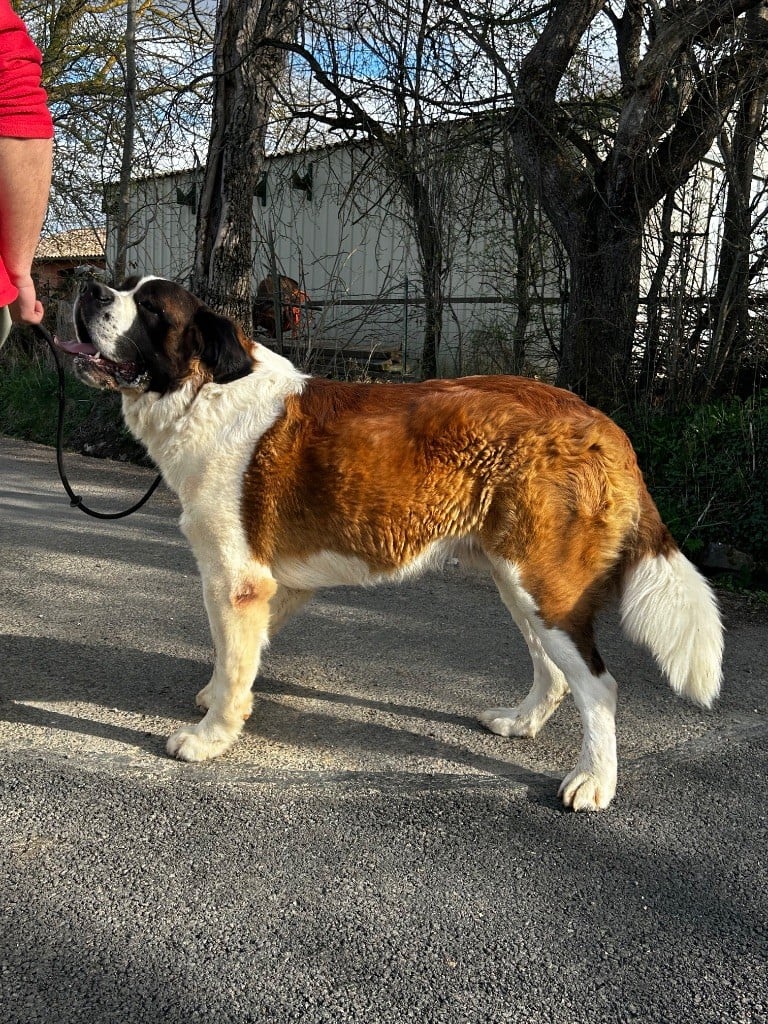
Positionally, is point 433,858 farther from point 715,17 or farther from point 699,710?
point 715,17

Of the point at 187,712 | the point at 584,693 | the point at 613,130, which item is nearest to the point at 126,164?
the point at 613,130

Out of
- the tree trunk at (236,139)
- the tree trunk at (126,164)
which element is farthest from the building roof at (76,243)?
the tree trunk at (236,139)

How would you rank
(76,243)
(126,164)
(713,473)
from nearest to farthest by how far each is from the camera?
(713,473)
(126,164)
(76,243)

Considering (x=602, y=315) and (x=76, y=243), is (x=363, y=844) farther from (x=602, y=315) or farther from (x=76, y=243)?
(x=76, y=243)

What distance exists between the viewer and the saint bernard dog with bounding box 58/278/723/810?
3320 mm

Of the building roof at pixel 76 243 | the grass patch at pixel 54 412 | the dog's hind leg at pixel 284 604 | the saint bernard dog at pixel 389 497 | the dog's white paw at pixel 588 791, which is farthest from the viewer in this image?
the building roof at pixel 76 243

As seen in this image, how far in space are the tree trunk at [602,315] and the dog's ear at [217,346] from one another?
505 centimetres

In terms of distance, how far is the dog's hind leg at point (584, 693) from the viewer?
3.24 metres

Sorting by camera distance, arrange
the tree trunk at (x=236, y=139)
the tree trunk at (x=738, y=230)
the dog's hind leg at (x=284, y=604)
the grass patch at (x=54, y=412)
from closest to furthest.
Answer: the dog's hind leg at (x=284, y=604) → the tree trunk at (x=738, y=230) → the tree trunk at (x=236, y=139) → the grass patch at (x=54, y=412)

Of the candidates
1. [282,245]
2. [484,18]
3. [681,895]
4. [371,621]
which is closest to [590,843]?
[681,895]

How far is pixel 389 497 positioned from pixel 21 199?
172 centimetres

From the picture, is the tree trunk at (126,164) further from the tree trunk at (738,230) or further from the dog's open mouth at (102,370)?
the dog's open mouth at (102,370)

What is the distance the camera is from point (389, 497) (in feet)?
11.2

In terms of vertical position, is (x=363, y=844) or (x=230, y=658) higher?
(x=230, y=658)
